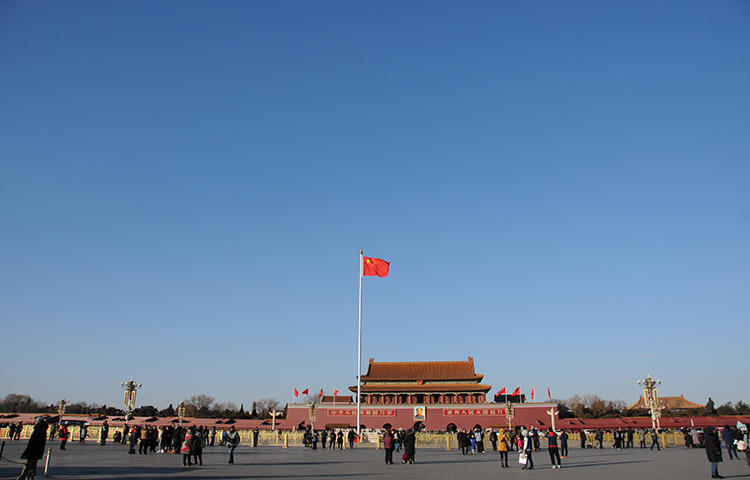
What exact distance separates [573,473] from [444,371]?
4427 centimetres

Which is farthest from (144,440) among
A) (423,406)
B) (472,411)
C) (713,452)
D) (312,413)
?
(472,411)

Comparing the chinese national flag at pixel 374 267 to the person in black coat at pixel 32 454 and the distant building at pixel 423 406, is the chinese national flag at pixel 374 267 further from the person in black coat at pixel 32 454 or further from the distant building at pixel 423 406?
the distant building at pixel 423 406

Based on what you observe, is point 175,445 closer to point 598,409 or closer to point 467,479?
point 467,479

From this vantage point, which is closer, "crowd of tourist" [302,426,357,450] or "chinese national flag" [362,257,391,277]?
"crowd of tourist" [302,426,357,450]

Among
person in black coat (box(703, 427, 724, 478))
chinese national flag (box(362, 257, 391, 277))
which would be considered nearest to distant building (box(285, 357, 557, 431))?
chinese national flag (box(362, 257, 391, 277))

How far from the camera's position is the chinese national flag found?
33.0 meters

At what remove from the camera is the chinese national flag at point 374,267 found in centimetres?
3297

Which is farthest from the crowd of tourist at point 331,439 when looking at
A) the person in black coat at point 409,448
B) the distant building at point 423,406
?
the distant building at point 423,406

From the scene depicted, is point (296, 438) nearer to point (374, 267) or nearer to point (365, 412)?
point (374, 267)

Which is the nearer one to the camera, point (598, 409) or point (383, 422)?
point (383, 422)

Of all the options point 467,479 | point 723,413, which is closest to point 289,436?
point 467,479

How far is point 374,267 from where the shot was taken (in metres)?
33.1

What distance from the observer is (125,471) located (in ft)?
46.0

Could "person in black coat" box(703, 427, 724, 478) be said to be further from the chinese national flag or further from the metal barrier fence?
the metal barrier fence
